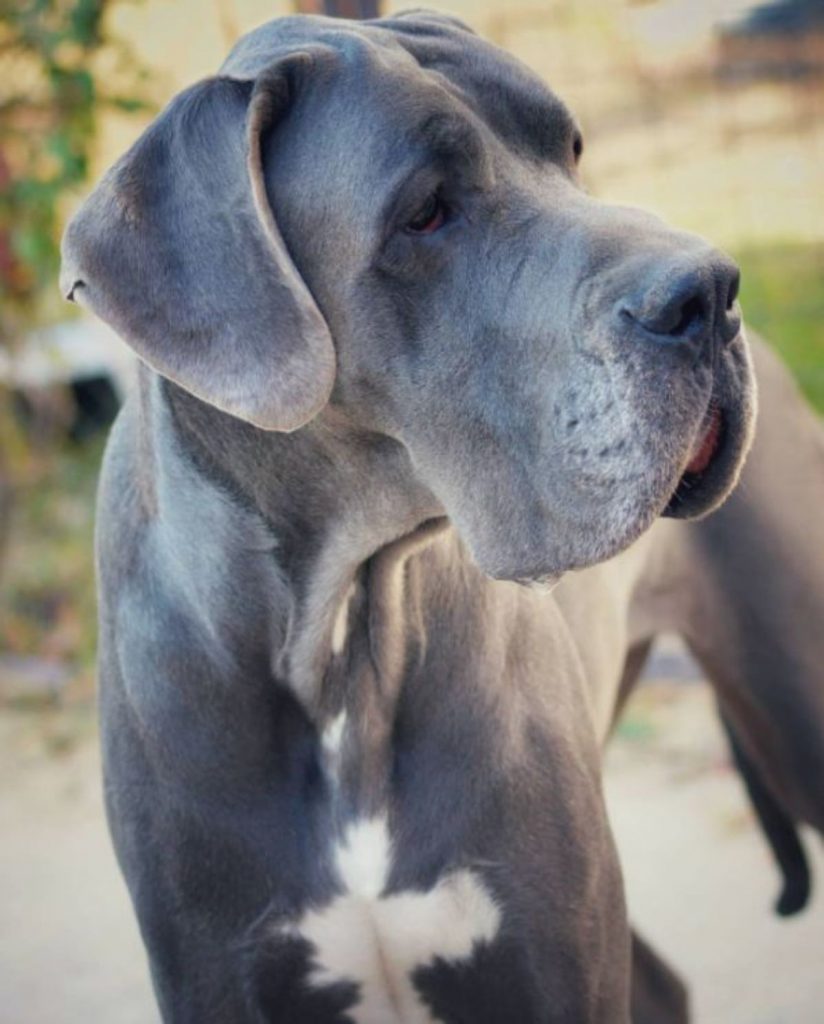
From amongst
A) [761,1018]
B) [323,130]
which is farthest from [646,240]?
[761,1018]

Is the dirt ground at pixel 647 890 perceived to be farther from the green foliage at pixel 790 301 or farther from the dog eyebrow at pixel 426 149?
the dog eyebrow at pixel 426 149

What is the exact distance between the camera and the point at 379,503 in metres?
2.51

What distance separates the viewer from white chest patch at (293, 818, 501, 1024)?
8.46 feet

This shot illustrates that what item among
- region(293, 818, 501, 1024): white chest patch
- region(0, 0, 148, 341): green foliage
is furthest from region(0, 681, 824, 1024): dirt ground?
region(0, 0, 148, 341): green foliage

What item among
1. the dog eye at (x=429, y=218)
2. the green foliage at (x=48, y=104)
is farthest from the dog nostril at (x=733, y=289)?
the green foliage at (x=48, y=104)

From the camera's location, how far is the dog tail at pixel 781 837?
3691 millimetres

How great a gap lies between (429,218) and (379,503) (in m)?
0.42

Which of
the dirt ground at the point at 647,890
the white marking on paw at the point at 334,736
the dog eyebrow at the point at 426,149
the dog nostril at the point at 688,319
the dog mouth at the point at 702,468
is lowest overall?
the dirt ground at the point at 647,890

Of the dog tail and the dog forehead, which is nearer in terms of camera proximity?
the dog forehead

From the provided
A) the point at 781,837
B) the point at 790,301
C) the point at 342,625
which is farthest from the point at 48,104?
the point at 342,625

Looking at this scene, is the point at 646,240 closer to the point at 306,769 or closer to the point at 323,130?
the point at 323,130

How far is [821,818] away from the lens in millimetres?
3477

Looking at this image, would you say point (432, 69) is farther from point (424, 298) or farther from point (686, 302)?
point (686, 302)

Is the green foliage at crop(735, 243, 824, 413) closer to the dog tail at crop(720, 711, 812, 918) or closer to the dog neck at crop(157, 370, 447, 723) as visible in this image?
the dog tail at crop(720, 711, 812, 918)
